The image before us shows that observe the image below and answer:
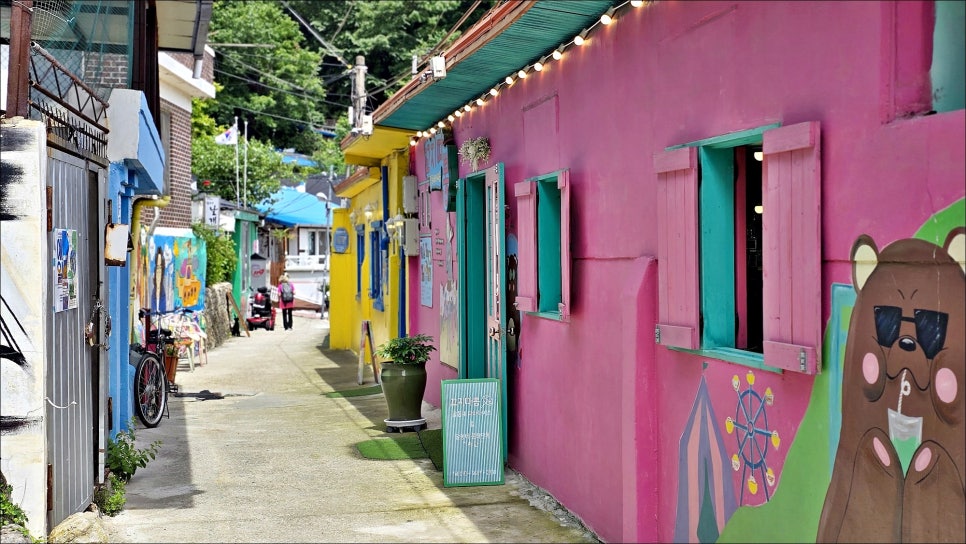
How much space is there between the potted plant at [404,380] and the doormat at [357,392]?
3.13m

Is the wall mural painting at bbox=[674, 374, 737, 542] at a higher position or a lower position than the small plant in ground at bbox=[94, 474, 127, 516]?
higher

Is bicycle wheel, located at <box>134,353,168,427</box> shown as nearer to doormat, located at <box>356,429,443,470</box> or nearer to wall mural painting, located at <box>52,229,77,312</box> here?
doormat, located at <box>356,429,443,470</box>

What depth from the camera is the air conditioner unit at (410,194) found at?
40.5ft

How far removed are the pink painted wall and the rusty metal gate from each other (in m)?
3.08

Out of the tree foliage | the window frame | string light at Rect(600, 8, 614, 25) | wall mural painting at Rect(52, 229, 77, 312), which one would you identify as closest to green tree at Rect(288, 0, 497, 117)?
the tree foliage

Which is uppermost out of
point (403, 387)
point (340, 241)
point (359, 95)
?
point (359, 95)

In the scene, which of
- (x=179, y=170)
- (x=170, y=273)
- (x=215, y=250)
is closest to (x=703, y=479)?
(x=170, y=273)

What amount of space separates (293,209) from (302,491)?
2698cm

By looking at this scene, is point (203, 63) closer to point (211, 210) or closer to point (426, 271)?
point (211, 210)

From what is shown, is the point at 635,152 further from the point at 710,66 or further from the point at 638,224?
the point at 710,66

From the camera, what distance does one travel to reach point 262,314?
86.3ft

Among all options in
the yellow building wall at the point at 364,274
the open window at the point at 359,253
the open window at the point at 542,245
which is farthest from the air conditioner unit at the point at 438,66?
the open window at the point at 359,253

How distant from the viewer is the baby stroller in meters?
26.0

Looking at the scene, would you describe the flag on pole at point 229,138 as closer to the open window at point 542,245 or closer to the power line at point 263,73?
the power line at point 263,73
